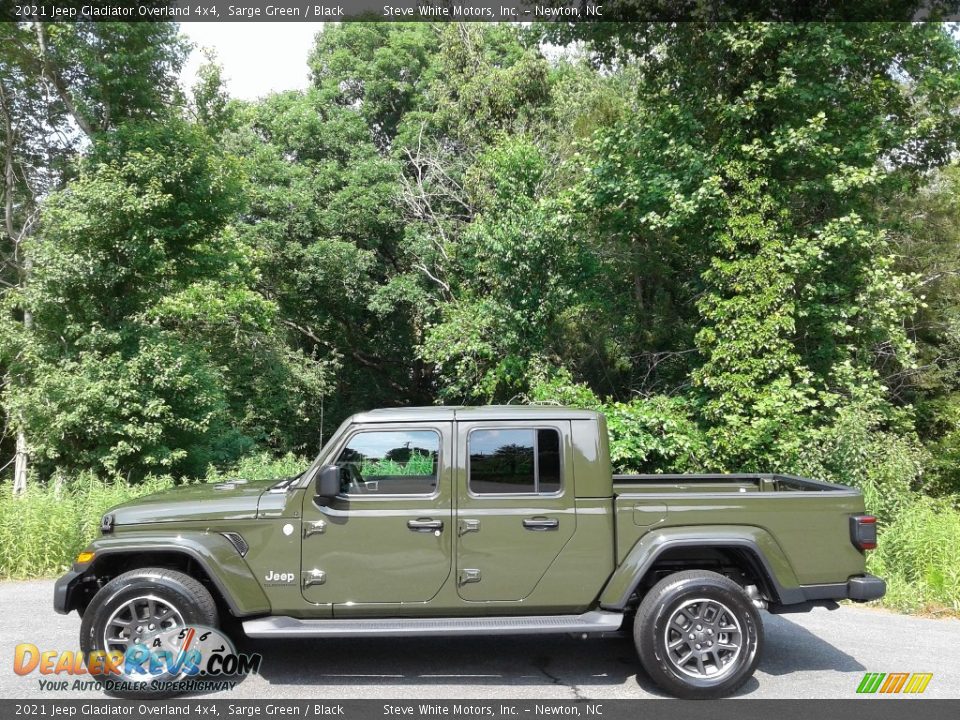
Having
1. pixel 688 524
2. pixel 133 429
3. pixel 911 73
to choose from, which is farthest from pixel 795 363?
pixel 133 429

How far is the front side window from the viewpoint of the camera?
16.5ft

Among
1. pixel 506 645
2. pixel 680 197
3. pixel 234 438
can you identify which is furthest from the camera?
pixel 234 438

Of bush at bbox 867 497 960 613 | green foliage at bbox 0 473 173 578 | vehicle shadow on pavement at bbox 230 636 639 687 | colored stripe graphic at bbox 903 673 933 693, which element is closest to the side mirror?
vehicle shadow on pavement at bbox 230 636 639 687

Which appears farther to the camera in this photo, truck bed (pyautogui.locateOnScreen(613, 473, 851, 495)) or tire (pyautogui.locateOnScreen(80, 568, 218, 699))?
truck bed (pyautogui.locateOnScreen(613, 473, 851, 495))

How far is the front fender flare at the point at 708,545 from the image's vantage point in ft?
15.6

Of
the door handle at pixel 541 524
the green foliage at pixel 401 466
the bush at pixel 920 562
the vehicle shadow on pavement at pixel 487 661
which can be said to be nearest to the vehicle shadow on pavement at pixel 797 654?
the vehicle shadow on pavement at pixel 487 661

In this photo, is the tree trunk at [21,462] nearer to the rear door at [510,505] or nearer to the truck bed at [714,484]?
the rear door at [510,505]

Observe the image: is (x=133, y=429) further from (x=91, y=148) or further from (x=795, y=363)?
(x=795, y=363)

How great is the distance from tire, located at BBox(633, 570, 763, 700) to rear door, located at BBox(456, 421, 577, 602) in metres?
0.77

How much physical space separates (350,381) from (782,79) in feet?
61.6

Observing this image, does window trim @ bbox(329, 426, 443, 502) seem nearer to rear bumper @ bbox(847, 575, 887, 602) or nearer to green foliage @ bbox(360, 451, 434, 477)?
green foliage @ bbox(360, 451, 434, 477)

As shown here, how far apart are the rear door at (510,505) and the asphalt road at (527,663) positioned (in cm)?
73

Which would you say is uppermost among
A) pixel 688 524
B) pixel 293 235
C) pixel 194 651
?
pixel 293 235

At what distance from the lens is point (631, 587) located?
474 cm
